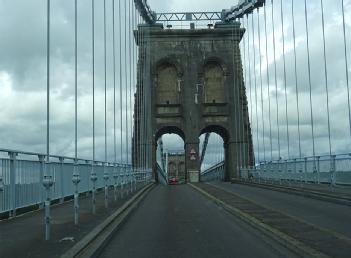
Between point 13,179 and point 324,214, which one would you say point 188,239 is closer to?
point 13,179

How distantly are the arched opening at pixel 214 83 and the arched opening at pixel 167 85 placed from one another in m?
3.73

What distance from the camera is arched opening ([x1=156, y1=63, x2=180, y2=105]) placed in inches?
2699

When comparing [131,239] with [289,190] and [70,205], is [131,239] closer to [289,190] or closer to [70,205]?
[70,205]

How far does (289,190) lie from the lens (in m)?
26.5

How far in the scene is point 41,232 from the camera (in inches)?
424

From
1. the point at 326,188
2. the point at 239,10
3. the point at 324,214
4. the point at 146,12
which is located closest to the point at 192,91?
the point at 146,12

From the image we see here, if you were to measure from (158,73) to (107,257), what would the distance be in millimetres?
60943

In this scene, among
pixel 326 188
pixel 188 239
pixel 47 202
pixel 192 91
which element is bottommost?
pixel 188 239

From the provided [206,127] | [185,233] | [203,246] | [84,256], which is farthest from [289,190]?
[206,127]

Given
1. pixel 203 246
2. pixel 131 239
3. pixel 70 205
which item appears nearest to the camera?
pixel 203 246

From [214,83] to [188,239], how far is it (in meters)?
59.7

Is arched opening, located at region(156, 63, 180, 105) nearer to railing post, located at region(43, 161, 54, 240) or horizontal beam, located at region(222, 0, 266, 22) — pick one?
horizontal beam, located at region(222, 0, 266, 22)

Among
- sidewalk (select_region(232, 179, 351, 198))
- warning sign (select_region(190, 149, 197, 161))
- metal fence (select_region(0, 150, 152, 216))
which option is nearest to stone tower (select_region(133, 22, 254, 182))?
warning sign (select_region(190, 149, 197, 161))

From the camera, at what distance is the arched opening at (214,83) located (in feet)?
226
